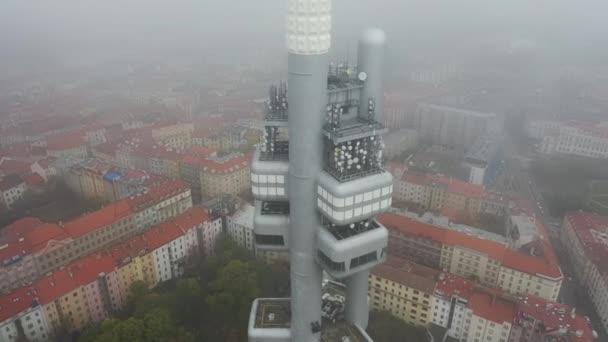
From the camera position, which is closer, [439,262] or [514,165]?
[439,262]

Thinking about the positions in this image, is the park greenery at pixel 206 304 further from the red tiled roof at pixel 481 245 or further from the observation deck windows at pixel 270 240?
the red tiled roof at pixel 481 245

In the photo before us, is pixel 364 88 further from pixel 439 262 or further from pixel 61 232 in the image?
pixel 61 232

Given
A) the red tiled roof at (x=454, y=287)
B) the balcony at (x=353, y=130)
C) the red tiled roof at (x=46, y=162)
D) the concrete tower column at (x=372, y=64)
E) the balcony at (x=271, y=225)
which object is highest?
the concrete tower column at (x=372, y=64)

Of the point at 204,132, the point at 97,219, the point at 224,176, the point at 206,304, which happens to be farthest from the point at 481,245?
the point at 204,132

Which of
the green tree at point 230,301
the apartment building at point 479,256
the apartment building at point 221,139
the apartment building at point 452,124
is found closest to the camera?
the green tree at point 230,301

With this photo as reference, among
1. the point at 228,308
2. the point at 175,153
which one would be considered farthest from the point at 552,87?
the point at 228,308

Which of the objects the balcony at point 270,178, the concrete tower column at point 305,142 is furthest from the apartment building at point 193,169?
the concrete tower column at point 305,142
